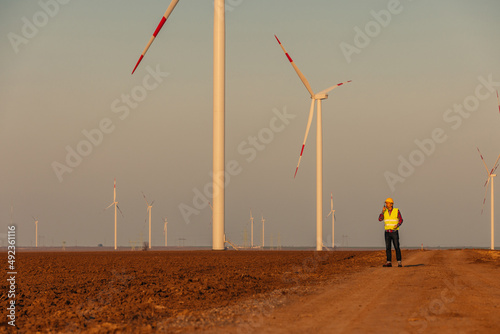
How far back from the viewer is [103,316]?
43.9 feet

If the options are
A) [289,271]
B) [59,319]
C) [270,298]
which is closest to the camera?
[59,319]

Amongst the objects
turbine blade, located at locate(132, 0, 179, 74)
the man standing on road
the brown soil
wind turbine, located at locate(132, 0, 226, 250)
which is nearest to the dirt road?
the brown soil

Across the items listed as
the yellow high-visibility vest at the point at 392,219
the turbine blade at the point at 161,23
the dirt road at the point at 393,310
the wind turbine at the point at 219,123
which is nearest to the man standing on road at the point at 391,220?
the yellow high-visibility vest at the point at 392,219

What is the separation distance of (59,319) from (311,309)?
473 centimetres

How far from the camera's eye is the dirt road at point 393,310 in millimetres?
10977

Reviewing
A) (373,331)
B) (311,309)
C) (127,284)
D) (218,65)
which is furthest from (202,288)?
(218,65)

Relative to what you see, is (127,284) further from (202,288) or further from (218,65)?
(218,65)

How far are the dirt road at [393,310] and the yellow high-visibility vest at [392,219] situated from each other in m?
6.69

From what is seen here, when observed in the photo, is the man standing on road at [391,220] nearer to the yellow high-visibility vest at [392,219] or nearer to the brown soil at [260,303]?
the yellow high-visibility vest at [392,219]

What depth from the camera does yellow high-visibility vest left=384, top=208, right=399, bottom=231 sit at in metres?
26.5

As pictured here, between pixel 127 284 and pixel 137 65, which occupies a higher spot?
pixel 137 65

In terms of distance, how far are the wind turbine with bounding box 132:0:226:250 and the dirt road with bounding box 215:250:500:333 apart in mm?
30055

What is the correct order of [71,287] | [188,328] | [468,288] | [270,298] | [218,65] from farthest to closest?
→ [218,65], [71,287], [468,288], [270,298], [188,328]

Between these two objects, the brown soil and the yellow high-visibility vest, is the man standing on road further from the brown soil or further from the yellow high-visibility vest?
the brown soil
